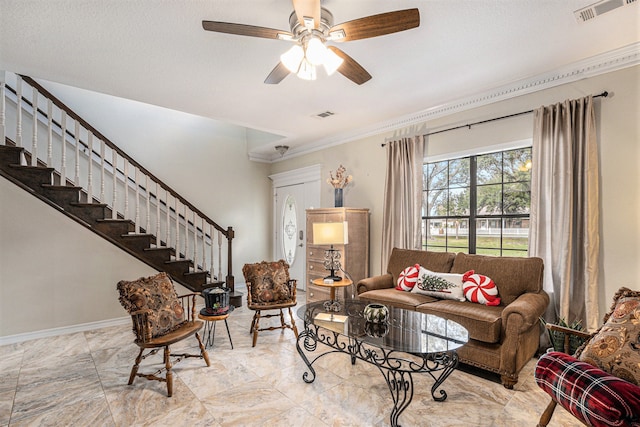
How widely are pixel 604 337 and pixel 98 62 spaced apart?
4.31m

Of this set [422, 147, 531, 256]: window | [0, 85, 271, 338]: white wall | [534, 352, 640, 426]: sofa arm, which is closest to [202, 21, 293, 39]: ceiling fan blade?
[534, 352, 640, 426]: sofa arm

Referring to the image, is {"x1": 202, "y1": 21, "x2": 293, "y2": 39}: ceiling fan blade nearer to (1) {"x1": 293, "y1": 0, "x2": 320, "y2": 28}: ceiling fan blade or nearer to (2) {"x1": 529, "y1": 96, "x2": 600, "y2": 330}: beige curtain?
(1) {"x1": 293, "y1": 0, "x2": 320, "y2": 28}: ceiling fan blade

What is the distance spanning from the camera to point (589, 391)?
1.58 metres

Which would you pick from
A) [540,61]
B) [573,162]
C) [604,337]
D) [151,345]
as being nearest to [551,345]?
[604,337]

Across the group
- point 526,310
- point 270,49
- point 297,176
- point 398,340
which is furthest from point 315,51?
point 297,176

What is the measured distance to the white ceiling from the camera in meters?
2.20

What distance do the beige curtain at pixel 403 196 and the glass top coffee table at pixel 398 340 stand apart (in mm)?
1571

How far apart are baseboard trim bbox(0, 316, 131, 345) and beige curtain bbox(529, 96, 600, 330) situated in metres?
4.98

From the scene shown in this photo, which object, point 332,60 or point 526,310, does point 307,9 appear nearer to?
point 332,60

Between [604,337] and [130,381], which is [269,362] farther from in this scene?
[604,337]

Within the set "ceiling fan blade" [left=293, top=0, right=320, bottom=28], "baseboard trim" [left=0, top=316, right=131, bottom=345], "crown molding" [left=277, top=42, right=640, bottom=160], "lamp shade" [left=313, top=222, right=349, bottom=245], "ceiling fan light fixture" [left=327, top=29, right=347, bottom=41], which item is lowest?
"baseboard trim" [left=0, top=316, right=131, bottom=345]

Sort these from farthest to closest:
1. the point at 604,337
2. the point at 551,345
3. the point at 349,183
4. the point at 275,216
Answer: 1. the point at 275,216
2. the point at 349,183
3. the point at 551,345
4. the point at 604,337

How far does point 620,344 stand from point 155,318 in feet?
10.2

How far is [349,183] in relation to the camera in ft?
17.0
